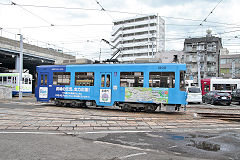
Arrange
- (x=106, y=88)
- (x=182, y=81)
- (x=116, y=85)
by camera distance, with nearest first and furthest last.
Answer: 1. (x=182, y=81)
2. (x=116, y=85)
3. (x=106, y=88)

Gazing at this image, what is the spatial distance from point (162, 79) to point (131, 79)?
1.84m

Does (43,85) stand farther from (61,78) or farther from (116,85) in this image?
(116,85)

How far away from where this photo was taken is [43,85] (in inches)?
605

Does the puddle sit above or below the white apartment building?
below

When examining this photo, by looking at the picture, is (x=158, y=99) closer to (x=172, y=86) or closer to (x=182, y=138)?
(x=172, y=86)

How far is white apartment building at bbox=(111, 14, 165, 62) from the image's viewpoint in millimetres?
77062

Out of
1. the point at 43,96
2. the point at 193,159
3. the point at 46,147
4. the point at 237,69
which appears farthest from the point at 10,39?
the point at 237,69

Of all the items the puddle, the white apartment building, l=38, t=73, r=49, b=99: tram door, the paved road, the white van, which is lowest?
the puddle

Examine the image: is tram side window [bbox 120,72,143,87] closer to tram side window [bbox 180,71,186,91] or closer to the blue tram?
the blue tram

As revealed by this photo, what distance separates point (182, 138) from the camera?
632 cm

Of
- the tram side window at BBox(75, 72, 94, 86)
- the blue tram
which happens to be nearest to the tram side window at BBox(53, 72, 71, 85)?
the blue tram

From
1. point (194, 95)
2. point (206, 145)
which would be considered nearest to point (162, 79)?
point (206, 145)

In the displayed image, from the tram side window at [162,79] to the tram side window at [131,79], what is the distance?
0.64 meters

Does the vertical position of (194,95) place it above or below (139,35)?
below
